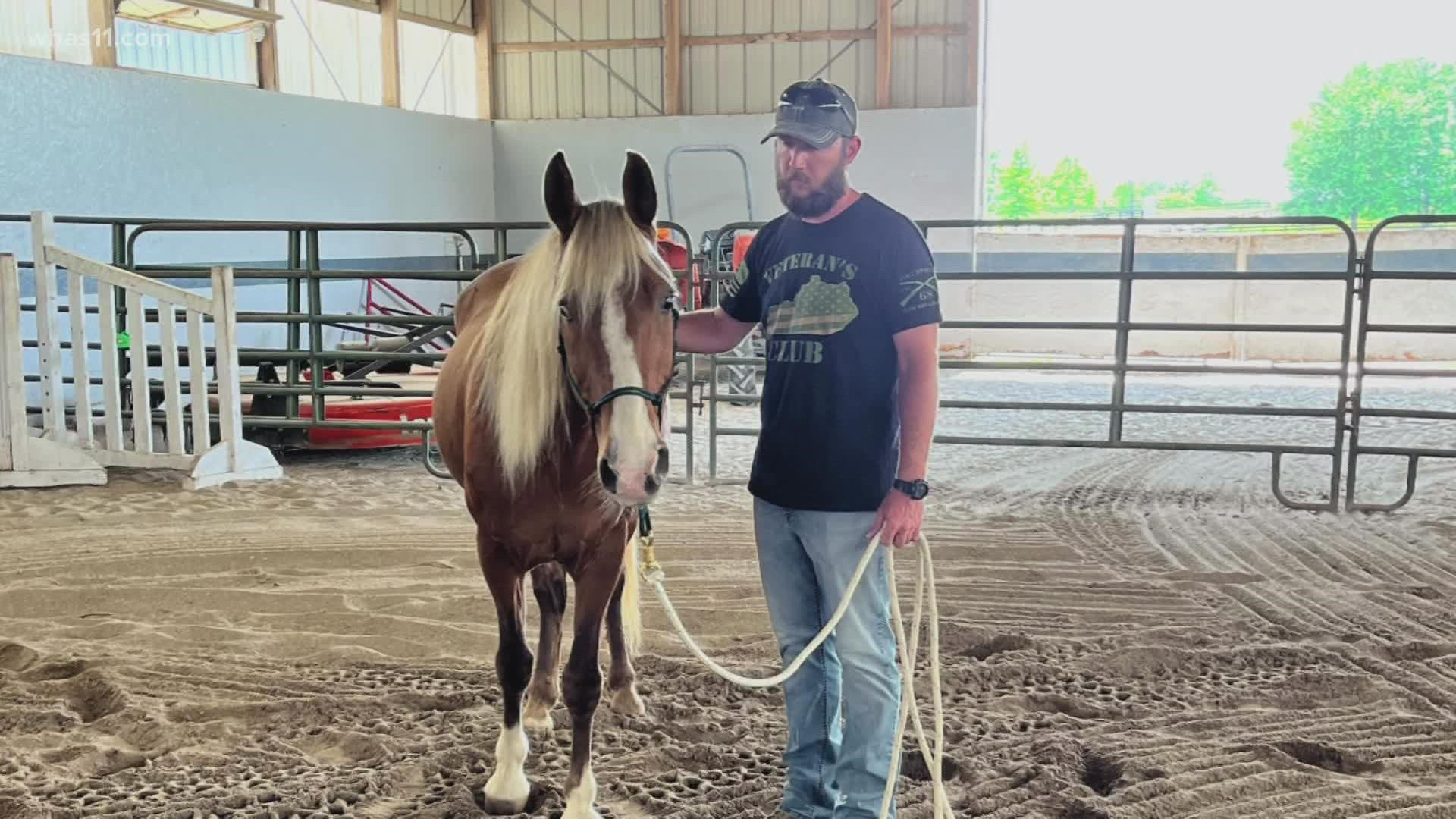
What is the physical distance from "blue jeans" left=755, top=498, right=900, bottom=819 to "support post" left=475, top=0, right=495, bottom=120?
45.6ft

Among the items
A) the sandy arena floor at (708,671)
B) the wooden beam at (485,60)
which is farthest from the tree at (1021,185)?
the sandy arena floor at (708,671)

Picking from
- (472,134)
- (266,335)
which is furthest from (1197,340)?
(266,335)

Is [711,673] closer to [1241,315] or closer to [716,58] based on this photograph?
[1241,315]

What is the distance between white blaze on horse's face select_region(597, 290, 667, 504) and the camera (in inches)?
70.7

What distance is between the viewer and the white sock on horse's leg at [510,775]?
2314mm

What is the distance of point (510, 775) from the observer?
7.71ft

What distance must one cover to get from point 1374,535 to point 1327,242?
9.67 m

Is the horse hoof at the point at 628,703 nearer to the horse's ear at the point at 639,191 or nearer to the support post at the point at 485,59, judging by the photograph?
the horse's ear at the point at 639,191

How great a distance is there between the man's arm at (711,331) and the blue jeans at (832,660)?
0.37 meters

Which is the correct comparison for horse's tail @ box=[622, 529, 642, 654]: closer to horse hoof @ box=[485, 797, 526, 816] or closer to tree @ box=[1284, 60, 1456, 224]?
horse hoof @ box=[485, 797, 526, 816]

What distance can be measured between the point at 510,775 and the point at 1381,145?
23.0 meters

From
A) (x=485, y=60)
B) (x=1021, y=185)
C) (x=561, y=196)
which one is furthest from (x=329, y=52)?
(x=1021, y=185)

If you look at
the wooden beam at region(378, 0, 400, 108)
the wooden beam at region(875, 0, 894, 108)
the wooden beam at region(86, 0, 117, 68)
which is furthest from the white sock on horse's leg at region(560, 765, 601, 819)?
the wooden beam at region(875, 0, 894, 108)

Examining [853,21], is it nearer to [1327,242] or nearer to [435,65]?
[435,65]
